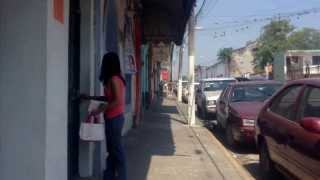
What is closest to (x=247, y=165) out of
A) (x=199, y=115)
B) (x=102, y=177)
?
(x=102, y=177)

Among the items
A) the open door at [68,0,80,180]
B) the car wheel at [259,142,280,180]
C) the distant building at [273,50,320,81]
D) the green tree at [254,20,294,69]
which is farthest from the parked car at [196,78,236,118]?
the green tree at [254,20,294,69]

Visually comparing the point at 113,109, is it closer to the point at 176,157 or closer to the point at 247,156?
the point at 176,157

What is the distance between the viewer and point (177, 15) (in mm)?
17938

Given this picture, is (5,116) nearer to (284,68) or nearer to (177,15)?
(177,15)

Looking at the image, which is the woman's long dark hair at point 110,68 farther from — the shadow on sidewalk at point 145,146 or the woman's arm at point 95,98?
the shadow on sidewalk at point 145,146

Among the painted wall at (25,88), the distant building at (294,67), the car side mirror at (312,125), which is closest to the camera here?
the painted wall at (25,88)

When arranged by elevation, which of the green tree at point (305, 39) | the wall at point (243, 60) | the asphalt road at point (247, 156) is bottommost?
the asphalt road at point (247, 156)

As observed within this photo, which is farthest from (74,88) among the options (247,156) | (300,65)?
(300,65)

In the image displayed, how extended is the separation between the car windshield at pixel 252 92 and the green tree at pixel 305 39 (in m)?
80.3

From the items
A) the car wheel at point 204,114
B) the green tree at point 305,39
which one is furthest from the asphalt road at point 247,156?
the green tree at point 305,39

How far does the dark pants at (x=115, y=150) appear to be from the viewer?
752 cm

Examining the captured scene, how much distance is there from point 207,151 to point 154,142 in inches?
60.0

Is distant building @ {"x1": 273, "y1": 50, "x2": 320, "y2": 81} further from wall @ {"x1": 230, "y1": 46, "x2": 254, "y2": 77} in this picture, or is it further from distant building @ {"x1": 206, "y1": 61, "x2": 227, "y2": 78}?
distant building @ {"x1": 206, "y1": 61, "x2": 227, "y2": 78}

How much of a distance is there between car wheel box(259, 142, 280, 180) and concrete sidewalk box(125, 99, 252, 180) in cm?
61
